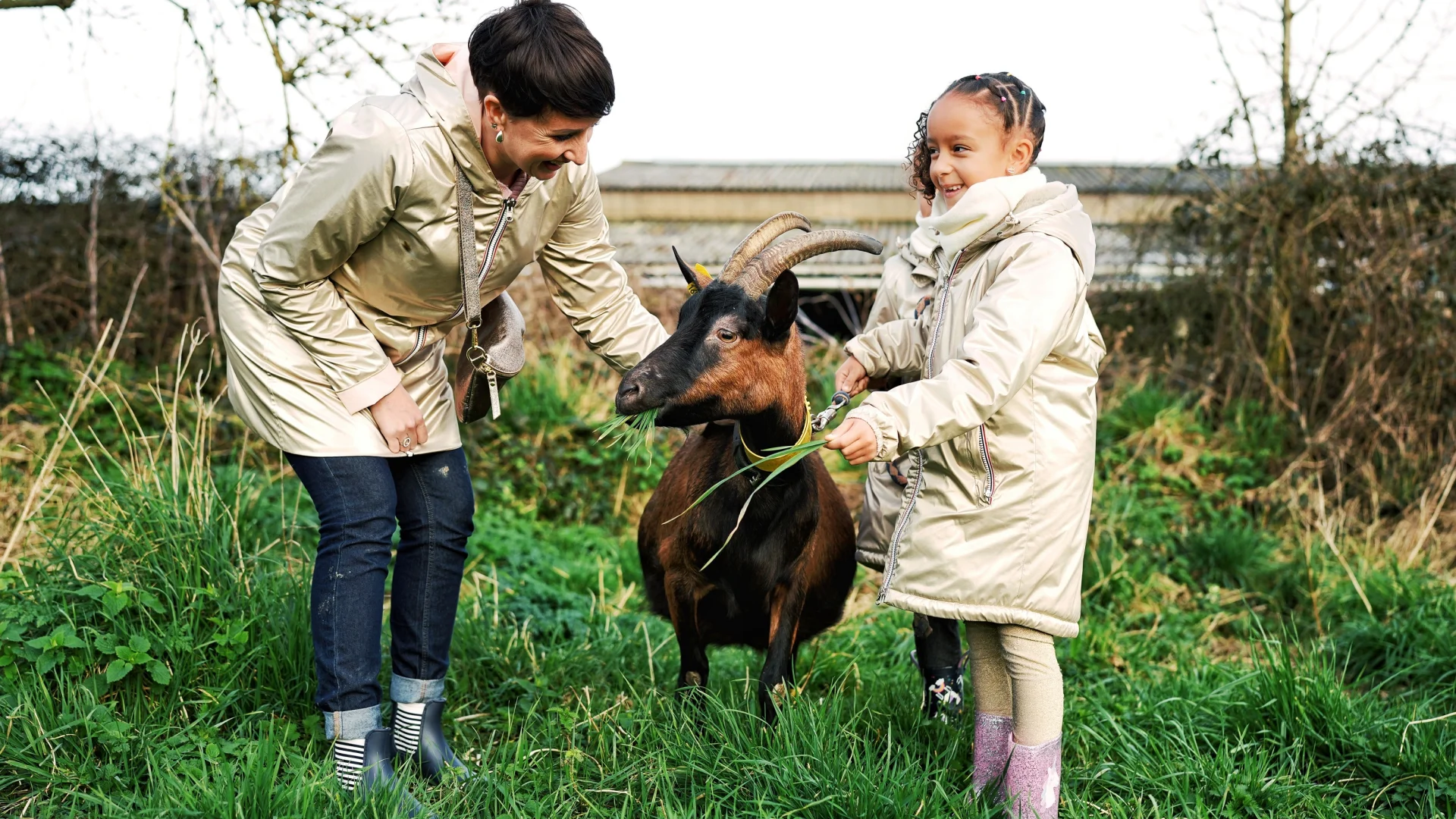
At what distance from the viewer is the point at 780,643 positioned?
11.6 feet

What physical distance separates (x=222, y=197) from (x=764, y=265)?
640cm

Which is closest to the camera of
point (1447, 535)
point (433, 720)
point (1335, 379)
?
point (433, 720)

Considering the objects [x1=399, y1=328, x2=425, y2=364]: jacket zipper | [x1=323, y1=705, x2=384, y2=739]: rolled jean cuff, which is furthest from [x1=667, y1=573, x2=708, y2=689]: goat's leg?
[x1=399, y1=328, x2=425, y2=364]: jacket zipper

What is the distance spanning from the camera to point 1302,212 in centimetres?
768

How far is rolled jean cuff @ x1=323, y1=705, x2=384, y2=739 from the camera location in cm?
314

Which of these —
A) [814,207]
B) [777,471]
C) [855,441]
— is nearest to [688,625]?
[777,471]

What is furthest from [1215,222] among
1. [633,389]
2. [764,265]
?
[633,389]

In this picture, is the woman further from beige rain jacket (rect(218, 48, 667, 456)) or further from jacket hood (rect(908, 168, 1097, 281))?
jacket hood (rect(908, 168, 1097, 281))

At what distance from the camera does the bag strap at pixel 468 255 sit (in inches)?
124

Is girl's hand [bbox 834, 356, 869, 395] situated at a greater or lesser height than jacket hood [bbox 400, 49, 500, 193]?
lesser

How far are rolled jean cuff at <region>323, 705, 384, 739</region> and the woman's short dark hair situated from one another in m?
1.76

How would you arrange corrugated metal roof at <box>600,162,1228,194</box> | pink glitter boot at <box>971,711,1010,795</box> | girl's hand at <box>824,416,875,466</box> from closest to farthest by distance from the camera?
girl's hand at <box>824,416,875,466</box>, pink glitter boot at <box>971,711,1010,795</box>, corrugated metal roof at <box>600,162,1228,194</box>

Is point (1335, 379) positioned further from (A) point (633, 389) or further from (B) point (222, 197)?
(B) point (222, 197)

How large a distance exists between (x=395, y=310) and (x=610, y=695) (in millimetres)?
1640
